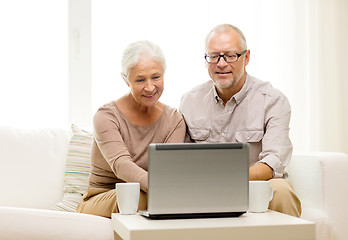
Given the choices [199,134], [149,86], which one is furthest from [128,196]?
[199,134]

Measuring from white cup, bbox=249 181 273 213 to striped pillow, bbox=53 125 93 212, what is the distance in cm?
106

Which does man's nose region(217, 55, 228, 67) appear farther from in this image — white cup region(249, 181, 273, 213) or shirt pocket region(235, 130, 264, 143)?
white cup region(249, 181, 273, 213)

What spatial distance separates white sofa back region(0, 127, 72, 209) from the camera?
8.00 feet

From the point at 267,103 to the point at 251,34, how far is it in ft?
4.38

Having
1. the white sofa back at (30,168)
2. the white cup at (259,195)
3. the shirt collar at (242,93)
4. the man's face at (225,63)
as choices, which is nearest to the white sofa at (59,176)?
the white sofa back at (30,168)

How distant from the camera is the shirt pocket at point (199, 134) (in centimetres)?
240

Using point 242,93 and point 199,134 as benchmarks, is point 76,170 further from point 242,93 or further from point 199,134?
point 242,93

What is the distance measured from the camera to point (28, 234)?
174cm

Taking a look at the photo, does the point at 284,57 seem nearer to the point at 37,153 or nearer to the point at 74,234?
the point at 37,153

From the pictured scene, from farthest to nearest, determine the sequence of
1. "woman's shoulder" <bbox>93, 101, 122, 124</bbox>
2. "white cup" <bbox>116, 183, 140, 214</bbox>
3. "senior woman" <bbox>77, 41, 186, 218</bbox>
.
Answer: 1. "woman's shoulder" <bbox>93, 101, 122, 124</bbox>
2. "senior woman" <bbox>77, 41, 186, 218</bbox>
3. "white cup" <bbox>116, 183, 140, 214</bbox>

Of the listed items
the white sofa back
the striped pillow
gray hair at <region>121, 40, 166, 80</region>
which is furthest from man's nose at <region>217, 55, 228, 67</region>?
the white sofa back

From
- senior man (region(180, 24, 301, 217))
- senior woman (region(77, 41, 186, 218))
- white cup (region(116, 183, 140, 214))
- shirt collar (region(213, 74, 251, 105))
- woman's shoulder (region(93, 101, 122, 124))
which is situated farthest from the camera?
shirt collar (region(213, 74, 251, 105))

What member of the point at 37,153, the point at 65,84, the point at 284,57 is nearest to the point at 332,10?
the point at 284,57

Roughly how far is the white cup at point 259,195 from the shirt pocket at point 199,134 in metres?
0.82
